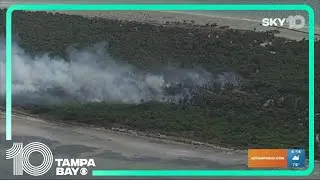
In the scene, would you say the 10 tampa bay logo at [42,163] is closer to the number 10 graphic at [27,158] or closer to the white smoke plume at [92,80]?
the number 10 graphic at [27,158]

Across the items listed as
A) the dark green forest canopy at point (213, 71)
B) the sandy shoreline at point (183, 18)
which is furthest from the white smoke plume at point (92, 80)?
the sandy shoreline at point (183, 18)

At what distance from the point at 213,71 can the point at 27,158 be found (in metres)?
1.41

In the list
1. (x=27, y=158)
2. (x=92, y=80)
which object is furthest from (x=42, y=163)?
(x=92, y=80)

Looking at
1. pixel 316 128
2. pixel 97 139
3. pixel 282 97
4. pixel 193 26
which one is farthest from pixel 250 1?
pixel 97 139

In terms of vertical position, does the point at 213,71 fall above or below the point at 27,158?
above

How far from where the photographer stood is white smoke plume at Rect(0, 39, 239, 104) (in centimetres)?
427

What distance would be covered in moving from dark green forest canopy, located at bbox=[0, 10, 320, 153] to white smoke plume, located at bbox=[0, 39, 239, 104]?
6cm

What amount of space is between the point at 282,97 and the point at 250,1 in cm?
69

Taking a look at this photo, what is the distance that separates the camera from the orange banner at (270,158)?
424 cm

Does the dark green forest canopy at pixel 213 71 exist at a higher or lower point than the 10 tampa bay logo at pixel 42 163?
higher

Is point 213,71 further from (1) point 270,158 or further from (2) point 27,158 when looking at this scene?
(2) point 27,158

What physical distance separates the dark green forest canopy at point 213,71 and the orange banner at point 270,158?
0.05 metres

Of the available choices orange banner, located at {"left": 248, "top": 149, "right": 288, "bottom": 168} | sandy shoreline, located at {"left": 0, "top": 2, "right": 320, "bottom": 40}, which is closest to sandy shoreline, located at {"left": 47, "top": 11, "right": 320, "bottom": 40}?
sandy shoreline, located at {"left": 0, "top": 2, "right": 320, "bottom": 40}

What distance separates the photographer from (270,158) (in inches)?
167
